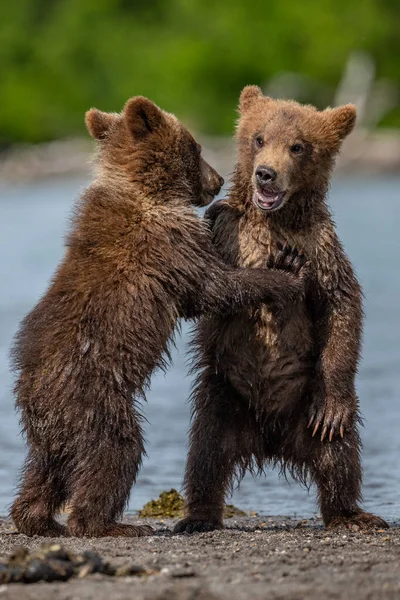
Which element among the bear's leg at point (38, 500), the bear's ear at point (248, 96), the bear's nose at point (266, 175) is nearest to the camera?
the bear's leg at point (38, 500)

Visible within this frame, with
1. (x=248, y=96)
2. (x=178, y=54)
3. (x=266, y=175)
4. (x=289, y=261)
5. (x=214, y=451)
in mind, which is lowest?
(x=214, y=451)

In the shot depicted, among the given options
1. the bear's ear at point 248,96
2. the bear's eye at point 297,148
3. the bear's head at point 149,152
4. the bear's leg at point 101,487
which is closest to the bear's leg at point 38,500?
the bear's leg at point 101,487

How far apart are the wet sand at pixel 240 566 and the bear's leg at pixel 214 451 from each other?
0.21 m

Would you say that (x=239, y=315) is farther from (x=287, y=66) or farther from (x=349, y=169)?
(x=287, y=66)

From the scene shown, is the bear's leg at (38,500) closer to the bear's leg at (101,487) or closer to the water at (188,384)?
the bear's leg at (101,487)

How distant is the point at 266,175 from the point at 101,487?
6.19ft

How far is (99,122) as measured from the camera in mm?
7641

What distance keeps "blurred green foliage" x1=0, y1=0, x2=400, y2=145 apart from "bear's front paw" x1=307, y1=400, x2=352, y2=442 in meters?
49.0

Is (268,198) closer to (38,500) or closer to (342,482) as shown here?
(342,482)

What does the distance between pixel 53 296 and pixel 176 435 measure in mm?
4223

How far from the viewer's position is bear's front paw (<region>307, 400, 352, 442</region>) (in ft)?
23.9

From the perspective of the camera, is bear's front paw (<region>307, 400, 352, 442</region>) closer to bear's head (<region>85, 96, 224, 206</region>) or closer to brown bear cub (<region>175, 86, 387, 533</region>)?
brown bear cub (<region>175, 86, 387, 533</region>)

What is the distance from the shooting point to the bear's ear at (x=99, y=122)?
25.0 ft

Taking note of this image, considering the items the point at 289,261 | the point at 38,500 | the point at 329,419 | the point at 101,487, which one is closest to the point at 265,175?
the point at 289,261
